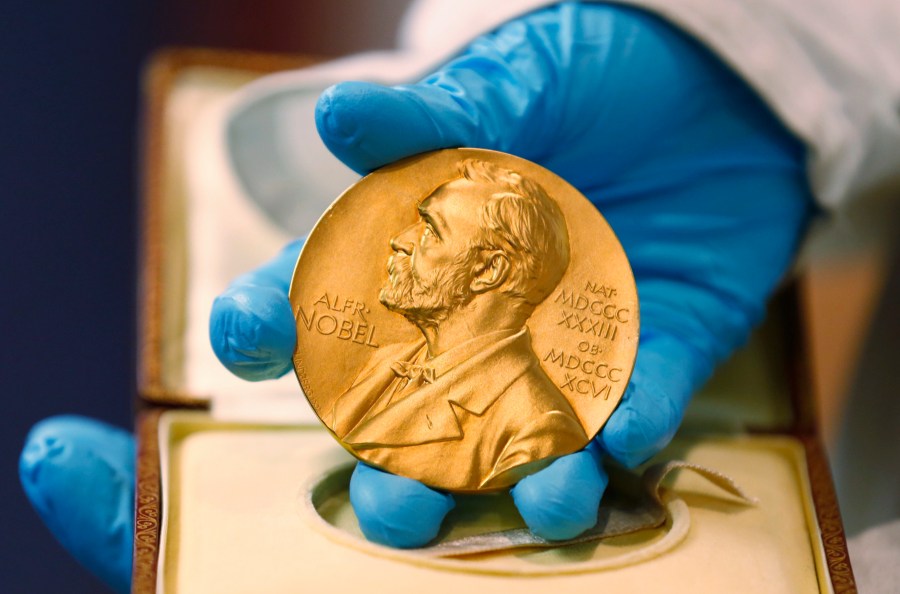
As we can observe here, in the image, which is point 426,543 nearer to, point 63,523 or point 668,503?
point 668,503

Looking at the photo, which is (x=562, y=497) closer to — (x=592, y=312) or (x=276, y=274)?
(x=592, y=312)

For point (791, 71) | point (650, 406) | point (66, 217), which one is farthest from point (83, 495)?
point (66, 217)

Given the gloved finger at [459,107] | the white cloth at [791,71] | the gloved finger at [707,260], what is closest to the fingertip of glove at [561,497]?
the gloved finger at [707,260]

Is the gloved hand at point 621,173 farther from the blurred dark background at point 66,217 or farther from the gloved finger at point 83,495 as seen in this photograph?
the blurred dark background at point 66,217

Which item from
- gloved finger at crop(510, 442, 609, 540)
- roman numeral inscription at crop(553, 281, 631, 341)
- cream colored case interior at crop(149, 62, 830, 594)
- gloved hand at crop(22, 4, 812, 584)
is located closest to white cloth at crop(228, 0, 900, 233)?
gloved hand at crop(22, 4, 812, 584)

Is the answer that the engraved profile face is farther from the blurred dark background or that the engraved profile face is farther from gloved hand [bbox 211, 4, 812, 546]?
the blurred dark background

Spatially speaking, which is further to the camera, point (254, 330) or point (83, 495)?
point (83, 495)

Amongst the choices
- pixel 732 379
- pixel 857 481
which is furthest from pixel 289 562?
pixel 857 481

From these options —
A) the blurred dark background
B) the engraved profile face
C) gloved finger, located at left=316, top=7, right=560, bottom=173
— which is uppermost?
gloved finger, located at left=316, top=7, right=560, bottom=173
